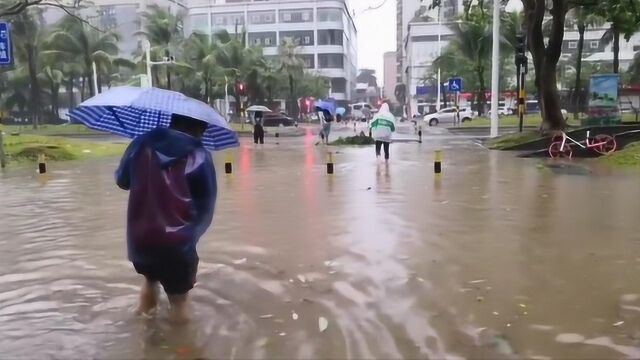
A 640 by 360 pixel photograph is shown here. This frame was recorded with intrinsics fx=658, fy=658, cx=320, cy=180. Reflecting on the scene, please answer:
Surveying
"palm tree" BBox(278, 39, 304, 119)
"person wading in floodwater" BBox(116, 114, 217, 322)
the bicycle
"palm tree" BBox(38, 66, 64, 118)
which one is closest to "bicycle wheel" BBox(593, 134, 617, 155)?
the bicycle

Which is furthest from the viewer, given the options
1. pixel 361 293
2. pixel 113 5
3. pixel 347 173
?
pixel 113 5

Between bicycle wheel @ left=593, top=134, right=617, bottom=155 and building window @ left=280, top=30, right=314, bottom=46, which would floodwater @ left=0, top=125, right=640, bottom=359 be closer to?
bicycle wheel @ left=593, top=134, right=617, bottom=155

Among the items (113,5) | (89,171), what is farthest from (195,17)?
(89,171)

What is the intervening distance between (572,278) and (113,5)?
9367 cm

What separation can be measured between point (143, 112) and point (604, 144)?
17371 millimetres

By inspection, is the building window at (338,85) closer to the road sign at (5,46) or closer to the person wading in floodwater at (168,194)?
the road sign at (5,46)

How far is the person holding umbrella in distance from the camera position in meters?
4.27

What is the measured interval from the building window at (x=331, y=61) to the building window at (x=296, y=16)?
6.03 metres

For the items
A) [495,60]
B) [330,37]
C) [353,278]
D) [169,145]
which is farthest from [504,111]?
[169,145]

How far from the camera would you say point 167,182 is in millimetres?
4277

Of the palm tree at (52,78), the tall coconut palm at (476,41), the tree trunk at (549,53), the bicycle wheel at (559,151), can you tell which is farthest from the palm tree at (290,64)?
the bicycle wheel at (559,151)

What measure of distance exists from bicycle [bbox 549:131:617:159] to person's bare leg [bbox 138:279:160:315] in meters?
16.4

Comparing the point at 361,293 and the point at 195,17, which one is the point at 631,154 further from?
the point at 195,17

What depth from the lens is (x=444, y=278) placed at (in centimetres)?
590
